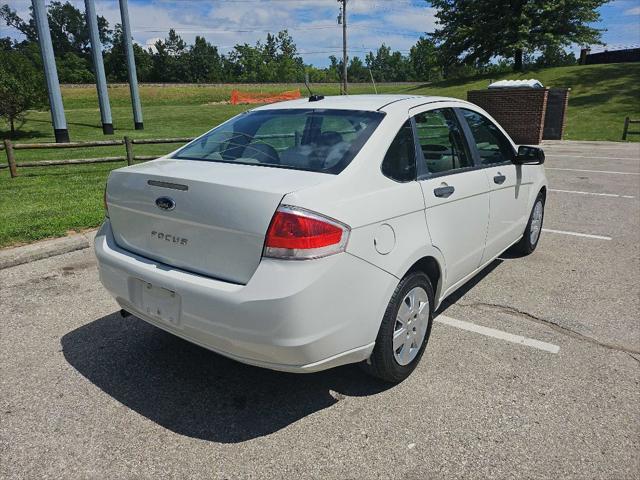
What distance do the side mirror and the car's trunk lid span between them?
2.55m

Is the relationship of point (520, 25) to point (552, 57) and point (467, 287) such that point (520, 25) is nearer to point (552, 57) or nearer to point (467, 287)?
point (552, 57)

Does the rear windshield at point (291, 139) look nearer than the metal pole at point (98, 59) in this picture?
Yes

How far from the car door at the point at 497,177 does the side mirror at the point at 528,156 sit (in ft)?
0.19

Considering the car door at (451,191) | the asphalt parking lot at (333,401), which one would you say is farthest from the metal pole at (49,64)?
the car door at (451,191)

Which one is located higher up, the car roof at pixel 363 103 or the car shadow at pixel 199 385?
the car roof at pixel 363 103

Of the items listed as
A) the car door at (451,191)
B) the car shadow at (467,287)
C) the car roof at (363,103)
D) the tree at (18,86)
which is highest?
the tree at (18,86)

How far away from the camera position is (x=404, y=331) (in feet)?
9.30

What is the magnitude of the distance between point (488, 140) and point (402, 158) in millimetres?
1501

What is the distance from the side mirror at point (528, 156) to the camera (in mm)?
4293

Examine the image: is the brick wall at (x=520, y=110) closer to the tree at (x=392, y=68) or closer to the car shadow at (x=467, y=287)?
the car shadow at (x=467, y=287)

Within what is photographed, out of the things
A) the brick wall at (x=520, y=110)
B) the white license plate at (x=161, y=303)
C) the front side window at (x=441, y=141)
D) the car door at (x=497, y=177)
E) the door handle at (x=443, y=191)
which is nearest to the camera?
Result: the white license plate at (x=161, y=303)

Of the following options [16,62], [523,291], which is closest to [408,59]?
[16,62]

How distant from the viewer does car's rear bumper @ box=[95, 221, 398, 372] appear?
221 centimetres

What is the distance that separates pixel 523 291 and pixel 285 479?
304 centimetres
